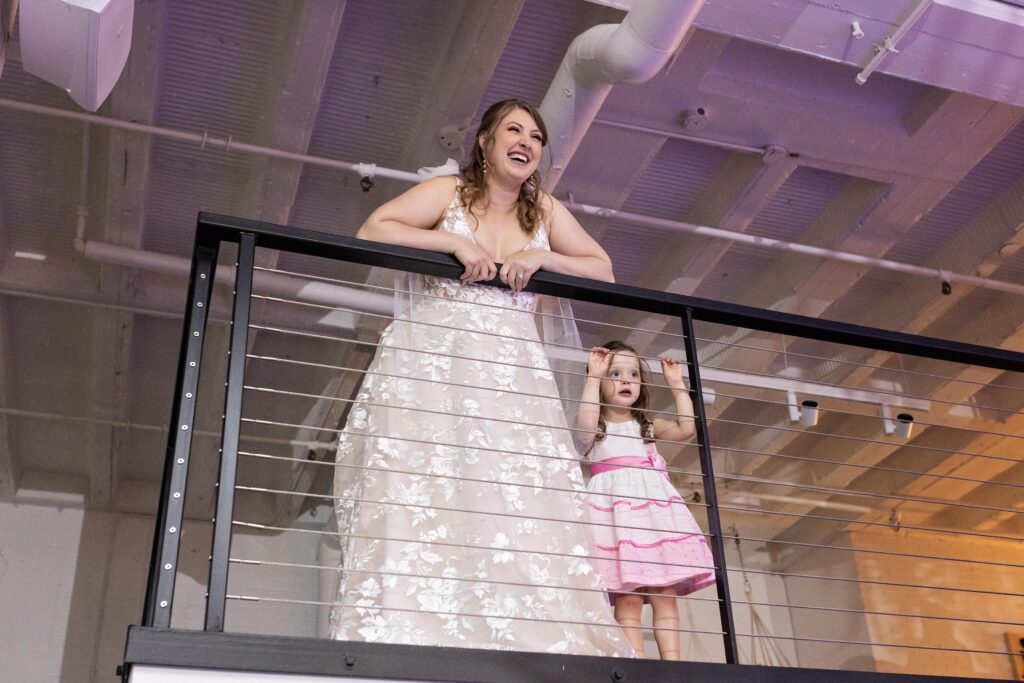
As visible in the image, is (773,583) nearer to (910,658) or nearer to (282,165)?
(910,658)

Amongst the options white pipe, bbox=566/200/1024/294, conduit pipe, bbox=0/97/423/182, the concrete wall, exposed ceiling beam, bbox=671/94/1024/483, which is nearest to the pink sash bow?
conduit pipe, bbox=0/97/423/182

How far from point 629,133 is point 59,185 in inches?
97.6

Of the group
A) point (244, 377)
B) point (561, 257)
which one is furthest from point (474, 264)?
point (244, 377)

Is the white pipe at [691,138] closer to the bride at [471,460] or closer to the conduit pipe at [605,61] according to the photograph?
the conduit pipe at [605,61]

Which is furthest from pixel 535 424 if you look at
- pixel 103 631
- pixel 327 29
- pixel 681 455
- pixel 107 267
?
pixel 103 631

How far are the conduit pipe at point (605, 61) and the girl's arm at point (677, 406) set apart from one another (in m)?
1.06

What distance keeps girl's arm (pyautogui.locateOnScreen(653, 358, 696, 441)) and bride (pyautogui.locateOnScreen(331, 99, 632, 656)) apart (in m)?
0.53

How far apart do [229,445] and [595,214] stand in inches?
126

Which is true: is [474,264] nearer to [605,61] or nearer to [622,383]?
[622,383]

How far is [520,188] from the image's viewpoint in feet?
8.93

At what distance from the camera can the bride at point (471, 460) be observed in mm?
2018

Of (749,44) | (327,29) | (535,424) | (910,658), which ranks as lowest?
(535,424)

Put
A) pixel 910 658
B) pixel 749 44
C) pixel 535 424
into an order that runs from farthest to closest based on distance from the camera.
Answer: pixel 910 658
pixel 749 44
pixel 535 424

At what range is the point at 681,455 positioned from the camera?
23.6 ft
